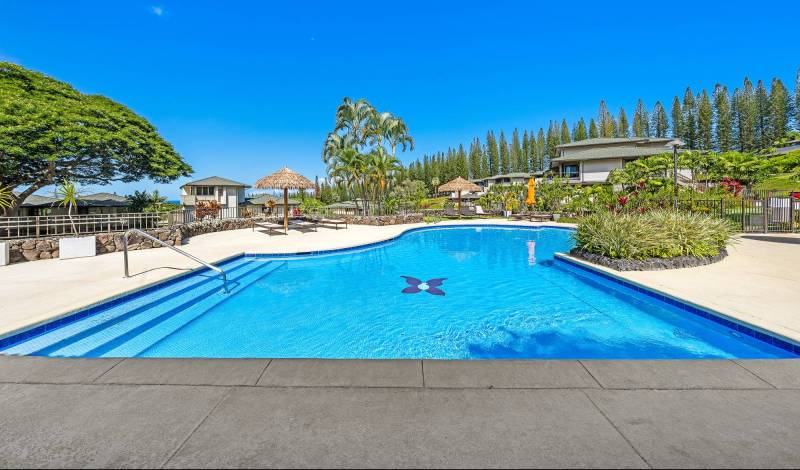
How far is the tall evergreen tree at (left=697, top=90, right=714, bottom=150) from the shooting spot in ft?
174

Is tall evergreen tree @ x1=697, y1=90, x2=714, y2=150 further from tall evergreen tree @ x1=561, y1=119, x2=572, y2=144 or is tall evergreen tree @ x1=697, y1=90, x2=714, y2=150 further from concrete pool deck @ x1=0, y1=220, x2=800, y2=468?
concrete pool deck @ x1=0, y1=220, x2=800, y2=468

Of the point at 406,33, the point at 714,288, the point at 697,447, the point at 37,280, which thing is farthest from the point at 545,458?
the point at 406,33

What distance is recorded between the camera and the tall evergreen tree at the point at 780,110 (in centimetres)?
4917

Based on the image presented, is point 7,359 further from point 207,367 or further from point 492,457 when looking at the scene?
point 492,457

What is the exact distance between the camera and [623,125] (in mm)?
65250

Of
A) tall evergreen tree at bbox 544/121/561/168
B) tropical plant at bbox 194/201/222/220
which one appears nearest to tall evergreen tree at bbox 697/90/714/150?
tall evergreen tree at bbox 544/121/561/168

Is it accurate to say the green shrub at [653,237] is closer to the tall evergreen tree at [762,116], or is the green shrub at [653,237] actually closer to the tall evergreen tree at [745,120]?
the tall evergreen tree at [745,120]

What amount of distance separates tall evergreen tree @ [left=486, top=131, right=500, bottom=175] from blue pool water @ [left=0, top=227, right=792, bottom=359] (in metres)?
69.5

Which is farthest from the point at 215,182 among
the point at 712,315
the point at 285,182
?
the point at 712,315

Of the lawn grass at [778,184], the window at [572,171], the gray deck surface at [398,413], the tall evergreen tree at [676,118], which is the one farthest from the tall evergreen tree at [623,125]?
the gray deck surface at [398,413]

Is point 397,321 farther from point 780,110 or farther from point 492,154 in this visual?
point 492,154

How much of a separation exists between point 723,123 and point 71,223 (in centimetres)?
7510

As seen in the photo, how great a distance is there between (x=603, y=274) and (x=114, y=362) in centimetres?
810

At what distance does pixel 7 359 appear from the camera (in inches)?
119
